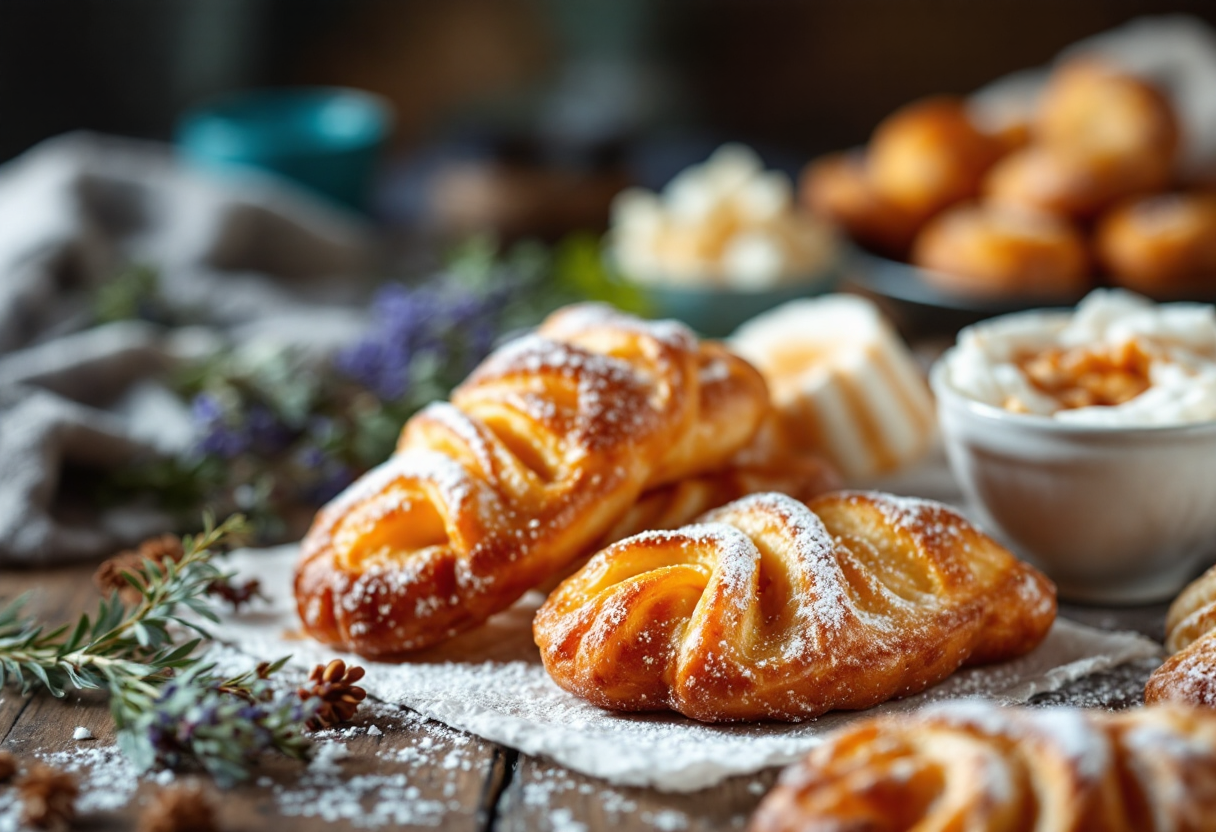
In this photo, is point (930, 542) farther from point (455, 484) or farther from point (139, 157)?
point (139, 157)

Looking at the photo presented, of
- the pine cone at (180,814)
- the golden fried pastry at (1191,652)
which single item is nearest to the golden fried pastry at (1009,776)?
the golden fried pastry at (1191,652)

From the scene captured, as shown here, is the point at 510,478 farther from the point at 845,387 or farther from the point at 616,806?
the point at 845,387

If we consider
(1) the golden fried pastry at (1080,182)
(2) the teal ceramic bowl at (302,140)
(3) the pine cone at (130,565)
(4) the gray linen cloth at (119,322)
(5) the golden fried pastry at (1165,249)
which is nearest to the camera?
(3) the pine cone at (130,565)

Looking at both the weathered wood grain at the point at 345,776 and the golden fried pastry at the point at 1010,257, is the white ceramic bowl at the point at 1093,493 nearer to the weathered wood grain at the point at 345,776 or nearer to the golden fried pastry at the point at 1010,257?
the weathered wood grain at the point at 345,776

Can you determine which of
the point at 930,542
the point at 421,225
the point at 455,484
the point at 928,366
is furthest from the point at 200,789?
the point at 421,225

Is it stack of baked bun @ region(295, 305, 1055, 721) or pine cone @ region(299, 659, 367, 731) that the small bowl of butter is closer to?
stack of baked bun @ region(295, 305, 1055, 721)

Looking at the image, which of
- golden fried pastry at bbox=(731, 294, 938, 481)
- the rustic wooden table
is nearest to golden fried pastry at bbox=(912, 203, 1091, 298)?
golden fried pastry at bbox=(731, 294, 938, 481)

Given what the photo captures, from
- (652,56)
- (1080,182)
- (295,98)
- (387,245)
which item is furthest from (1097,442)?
(652,56)
